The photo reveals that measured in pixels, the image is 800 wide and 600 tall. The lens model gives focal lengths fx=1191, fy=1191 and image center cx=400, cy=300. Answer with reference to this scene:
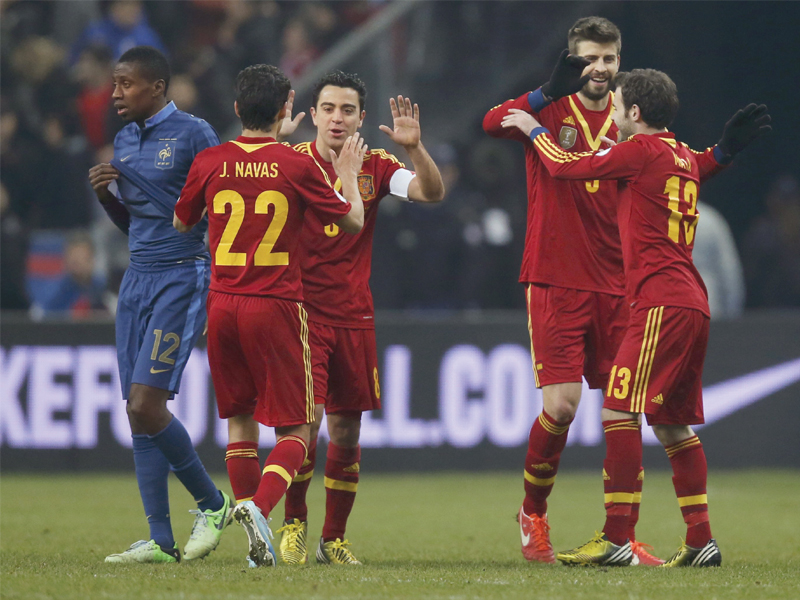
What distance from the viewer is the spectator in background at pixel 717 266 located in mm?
11039

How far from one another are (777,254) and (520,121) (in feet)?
24.6

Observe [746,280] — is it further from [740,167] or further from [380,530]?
[380,530]

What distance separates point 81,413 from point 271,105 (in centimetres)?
573

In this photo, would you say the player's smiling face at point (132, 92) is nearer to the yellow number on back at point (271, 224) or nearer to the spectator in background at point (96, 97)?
the yellow number on back at point (271, 224)

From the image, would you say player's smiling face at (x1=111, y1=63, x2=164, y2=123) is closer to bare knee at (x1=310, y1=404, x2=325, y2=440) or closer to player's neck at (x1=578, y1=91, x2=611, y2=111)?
bare knee at (x1=310, y1=404, x2=325, y2=440)

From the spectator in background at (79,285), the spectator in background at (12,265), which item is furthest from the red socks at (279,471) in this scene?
the spectator in background at (12,265)

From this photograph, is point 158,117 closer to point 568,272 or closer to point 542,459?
point 568,272

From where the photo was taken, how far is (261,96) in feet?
16.9

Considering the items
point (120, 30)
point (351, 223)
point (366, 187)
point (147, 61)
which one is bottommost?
point (351, 223)

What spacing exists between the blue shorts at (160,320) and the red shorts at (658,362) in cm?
195

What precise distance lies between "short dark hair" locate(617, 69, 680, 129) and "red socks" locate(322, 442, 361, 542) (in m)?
2.11

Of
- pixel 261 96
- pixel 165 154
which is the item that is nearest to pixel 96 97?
pixel 165 154

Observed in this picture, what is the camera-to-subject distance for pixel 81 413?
10172 millimetres

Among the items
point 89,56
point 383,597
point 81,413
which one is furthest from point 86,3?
point 383,597
